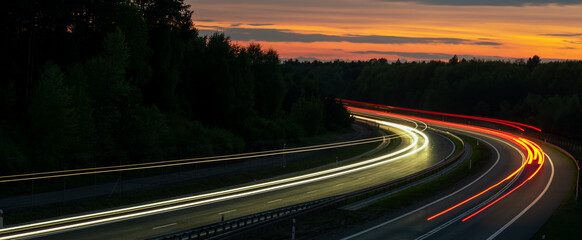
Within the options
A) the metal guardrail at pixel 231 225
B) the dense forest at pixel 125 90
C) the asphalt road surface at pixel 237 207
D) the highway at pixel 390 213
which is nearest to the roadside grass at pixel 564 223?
the highway at pixel 390 213

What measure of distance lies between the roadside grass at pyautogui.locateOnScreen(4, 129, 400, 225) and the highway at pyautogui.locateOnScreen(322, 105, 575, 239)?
17.2 meters

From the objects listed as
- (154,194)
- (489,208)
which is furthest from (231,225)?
(489,208)

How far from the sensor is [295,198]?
145 feet

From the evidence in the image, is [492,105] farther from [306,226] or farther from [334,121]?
[306,226]

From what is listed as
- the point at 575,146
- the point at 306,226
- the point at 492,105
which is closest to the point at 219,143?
the point at 306,226

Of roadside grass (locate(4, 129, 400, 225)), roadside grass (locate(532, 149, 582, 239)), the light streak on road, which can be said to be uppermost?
roadside grass (locate(532, 149, 582, 239))

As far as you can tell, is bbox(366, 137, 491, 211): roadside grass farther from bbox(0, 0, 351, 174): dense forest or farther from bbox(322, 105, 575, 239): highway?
bbox(0, 0, 351, 174): dense forest

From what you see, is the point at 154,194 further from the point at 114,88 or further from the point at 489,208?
the point at 489,208

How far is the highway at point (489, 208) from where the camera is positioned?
3158 cm

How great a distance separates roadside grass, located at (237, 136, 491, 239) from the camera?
29875mm

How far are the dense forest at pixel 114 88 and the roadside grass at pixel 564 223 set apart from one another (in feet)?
106

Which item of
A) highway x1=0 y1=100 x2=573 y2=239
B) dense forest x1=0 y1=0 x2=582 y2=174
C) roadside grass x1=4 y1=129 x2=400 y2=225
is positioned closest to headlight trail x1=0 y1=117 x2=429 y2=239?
highway x1=0 y1=100 x2=573 y2=239

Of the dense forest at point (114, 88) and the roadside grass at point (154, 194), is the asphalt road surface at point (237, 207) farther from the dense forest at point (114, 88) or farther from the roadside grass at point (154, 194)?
the dense forest at point (114, 88)

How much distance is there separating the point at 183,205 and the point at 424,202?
17.0m
